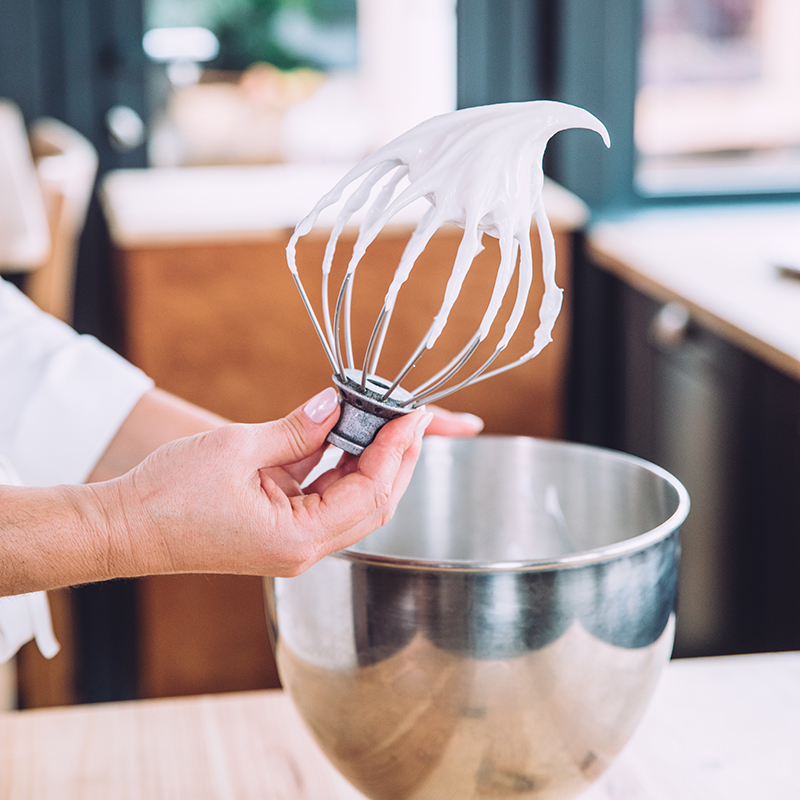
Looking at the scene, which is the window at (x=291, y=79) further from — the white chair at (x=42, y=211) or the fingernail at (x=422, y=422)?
the fingernail at (x=422, y=422)

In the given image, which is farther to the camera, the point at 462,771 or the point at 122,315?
the point at 122,315

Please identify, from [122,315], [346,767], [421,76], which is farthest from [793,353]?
[421,76]

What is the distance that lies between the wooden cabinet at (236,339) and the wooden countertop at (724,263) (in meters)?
0.16

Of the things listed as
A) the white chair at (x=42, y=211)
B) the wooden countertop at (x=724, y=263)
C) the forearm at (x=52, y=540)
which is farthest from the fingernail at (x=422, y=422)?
the white chair at (x=42, y=211)

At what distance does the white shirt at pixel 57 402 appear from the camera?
0.81 meters

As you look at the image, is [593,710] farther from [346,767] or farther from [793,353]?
[793,353]

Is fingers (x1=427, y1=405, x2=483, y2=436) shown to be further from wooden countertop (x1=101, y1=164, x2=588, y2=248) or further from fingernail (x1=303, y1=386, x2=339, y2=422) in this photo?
wooden countertop (x1=101, y1=164, x2=588, y2=248)

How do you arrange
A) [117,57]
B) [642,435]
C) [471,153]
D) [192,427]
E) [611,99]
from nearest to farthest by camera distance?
[471,153]
[192,427]
[642,435]
[611,99]
[117,57]

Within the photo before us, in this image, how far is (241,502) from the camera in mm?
509

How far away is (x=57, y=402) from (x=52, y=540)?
0.32 m

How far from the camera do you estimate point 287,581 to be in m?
0.57

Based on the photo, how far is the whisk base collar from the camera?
52 cm

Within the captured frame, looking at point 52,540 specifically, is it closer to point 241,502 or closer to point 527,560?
point 241,502

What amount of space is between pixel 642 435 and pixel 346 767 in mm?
1423
